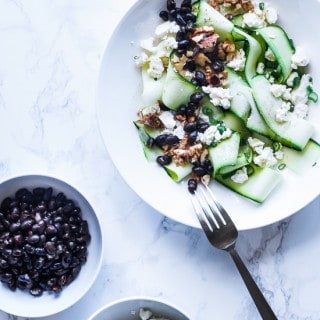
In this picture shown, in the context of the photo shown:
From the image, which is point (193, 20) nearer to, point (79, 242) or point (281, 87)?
point (281, 87)

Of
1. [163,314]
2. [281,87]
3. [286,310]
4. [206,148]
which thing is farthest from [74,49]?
[286,310]

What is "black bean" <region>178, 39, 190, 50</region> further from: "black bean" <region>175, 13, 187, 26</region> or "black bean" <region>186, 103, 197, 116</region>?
"black bean" <region>186, 103, 197, 116</region>

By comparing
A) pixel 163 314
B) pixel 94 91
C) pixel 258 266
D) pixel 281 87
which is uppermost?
pixel 281 87

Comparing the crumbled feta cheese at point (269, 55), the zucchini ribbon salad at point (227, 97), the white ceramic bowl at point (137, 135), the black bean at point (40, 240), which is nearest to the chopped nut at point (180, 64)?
the zucchini ribbon salad at point (227, 97)

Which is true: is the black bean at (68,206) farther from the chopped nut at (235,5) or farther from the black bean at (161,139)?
the chopped nut at (235,5)

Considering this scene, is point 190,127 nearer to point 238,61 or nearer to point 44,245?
point 238,61

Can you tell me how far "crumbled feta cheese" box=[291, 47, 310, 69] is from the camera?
1.58 meters

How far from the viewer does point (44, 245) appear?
1567 millimetres

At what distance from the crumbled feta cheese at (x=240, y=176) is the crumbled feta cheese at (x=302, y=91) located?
22 centimetres

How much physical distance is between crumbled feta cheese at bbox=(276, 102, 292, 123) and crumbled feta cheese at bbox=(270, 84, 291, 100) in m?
0.02

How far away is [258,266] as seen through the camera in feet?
5.61

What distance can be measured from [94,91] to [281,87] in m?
0.50

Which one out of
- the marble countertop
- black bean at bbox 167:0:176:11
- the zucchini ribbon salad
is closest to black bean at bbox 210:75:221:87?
the zucchini ribbon salad

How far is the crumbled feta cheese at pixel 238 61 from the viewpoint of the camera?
5.19ft
